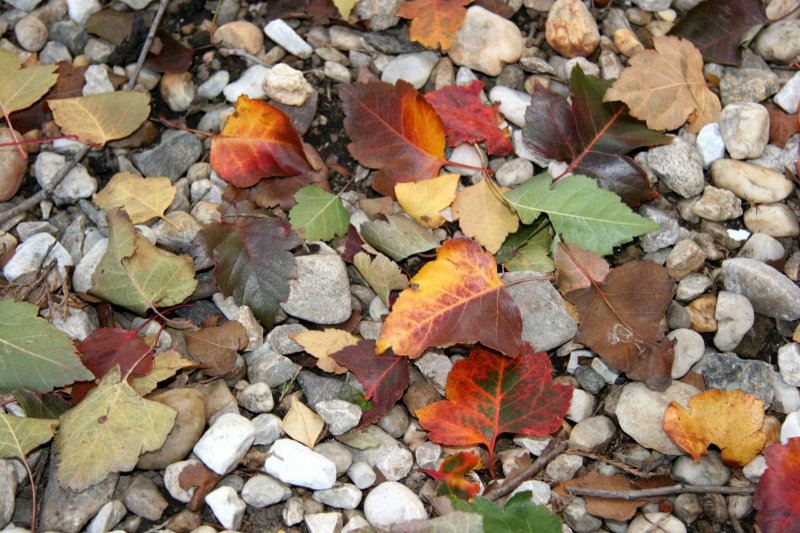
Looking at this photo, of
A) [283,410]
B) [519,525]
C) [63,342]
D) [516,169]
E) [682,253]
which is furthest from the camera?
[516,169]

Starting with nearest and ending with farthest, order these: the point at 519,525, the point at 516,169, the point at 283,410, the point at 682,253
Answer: the point at 519,525 → the point at 283,410 → the point at 682,253 → the point at 516,169

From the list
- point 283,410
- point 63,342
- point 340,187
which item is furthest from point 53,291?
point 340,187

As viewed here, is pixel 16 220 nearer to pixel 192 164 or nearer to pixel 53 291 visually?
pixel 53 291

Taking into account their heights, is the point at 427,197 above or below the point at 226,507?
above

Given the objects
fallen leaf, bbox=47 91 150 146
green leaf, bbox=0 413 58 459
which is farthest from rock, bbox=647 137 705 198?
green leaf, bbox=0 413 58 459

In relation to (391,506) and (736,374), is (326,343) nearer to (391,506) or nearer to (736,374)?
(391,506)

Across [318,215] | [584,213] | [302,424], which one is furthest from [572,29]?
[302,424]
